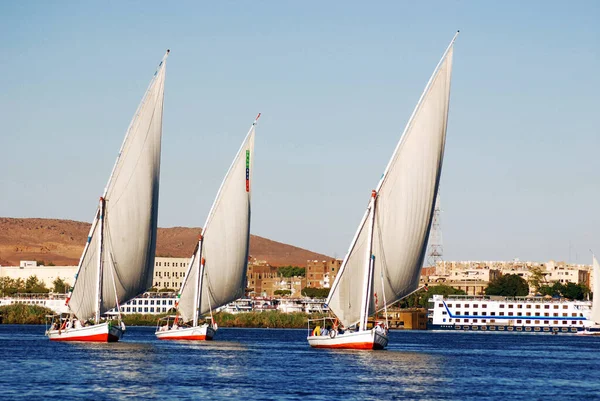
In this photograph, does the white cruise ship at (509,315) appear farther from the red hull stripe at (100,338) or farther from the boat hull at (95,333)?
the red hull stripe at (100,338)

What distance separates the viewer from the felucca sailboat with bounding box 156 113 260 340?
93.2 metres

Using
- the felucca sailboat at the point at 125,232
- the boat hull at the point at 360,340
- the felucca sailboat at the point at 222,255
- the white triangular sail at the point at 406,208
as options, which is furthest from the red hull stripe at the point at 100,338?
the white triangular sail at the point at 406,208

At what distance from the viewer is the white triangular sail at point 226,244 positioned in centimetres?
9319

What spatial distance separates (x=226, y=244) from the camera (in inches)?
3703

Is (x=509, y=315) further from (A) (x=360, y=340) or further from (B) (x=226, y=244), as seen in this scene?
(A) (x=360, y=340)

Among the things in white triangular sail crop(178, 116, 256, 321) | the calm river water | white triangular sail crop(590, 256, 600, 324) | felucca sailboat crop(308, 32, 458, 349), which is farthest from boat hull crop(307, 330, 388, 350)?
white triangular sail crop(590, 256, 600, 324)

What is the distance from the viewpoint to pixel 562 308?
17788cm

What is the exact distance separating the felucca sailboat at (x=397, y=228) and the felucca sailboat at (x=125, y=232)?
13.0 meters

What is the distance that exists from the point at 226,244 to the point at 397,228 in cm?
2351

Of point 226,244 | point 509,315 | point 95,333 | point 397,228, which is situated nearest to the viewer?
point 397,228

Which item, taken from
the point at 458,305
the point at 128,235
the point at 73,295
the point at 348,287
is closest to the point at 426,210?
the point at 348,287

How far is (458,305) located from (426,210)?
10923cm

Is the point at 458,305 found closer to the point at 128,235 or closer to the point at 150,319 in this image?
the point at 150,319

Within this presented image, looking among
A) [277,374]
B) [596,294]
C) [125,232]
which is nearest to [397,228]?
[277,374]
